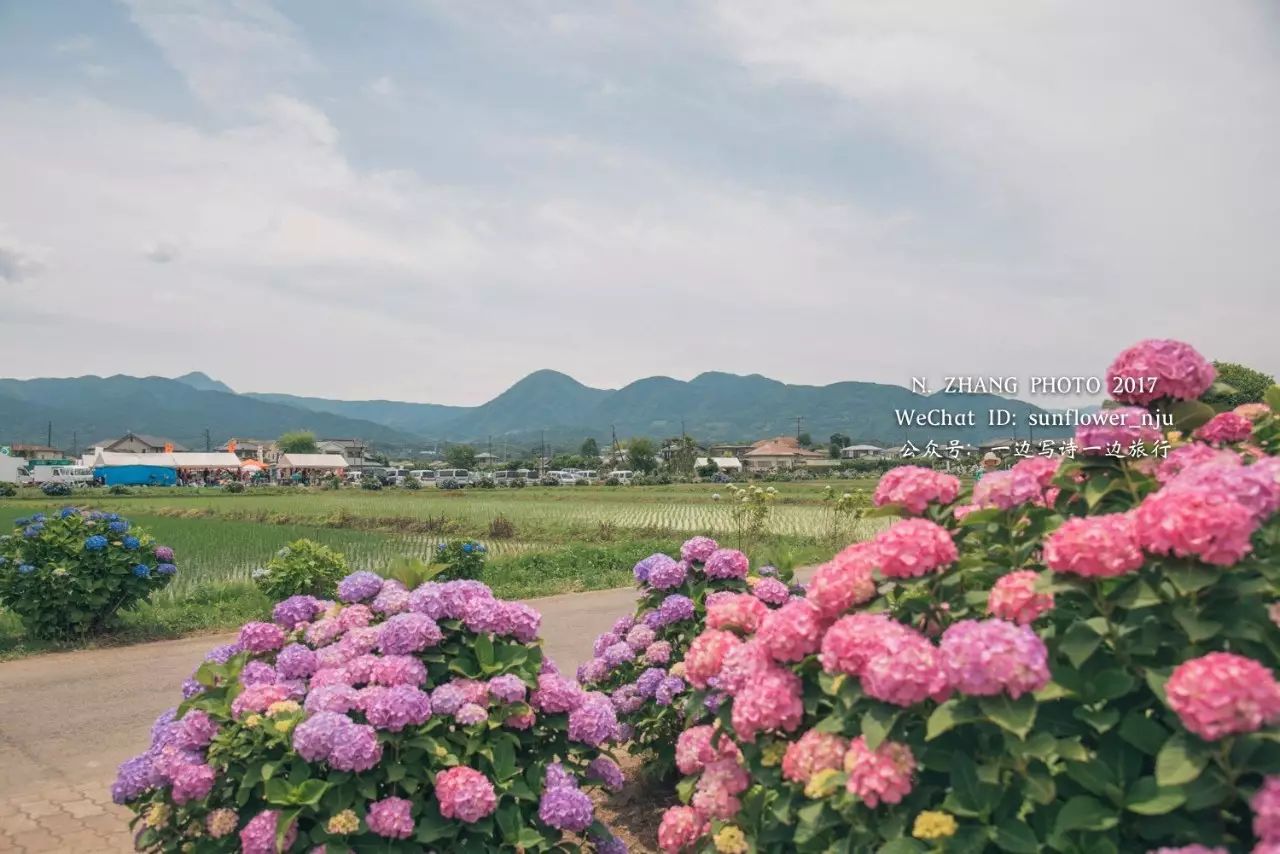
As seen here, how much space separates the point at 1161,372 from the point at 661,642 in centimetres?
290

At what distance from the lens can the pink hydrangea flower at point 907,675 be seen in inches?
76.4

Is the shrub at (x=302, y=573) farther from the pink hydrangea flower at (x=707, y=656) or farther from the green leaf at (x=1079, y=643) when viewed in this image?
the green leaf at (x=1079, y=643)

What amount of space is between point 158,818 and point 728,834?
203 cm

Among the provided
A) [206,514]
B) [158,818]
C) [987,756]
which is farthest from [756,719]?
[206,514]

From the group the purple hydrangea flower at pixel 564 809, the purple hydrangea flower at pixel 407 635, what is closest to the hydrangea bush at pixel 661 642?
the purple hydrangea flower at pixel 564 809

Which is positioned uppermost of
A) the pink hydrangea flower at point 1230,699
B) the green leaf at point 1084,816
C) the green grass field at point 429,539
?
the pink hydrangea flower at point 1230,699

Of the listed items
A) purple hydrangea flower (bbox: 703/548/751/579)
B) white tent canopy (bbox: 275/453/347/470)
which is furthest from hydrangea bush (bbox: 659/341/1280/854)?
white tent canopy (bbox: 275/453/347/470)

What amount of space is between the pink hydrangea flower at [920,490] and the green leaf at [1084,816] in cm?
87

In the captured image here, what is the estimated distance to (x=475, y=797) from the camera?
284 cm

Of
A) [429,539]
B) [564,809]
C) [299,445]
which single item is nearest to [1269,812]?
[564,809]

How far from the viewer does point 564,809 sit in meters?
3.04

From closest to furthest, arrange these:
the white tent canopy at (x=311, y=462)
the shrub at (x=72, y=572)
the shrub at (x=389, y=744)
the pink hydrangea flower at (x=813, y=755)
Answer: the pink hydrangea flower at (x=813, y=755)
the shrub at (x=389, y=744)
the shrub at (x=72, y=572)
the white tent canopy at (x=311, y=462)

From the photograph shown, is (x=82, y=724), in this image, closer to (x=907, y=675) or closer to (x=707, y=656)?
(x=707, y=656)

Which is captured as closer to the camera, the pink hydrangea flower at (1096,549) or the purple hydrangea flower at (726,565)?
the pink hydrangea flower at (1096,549)
